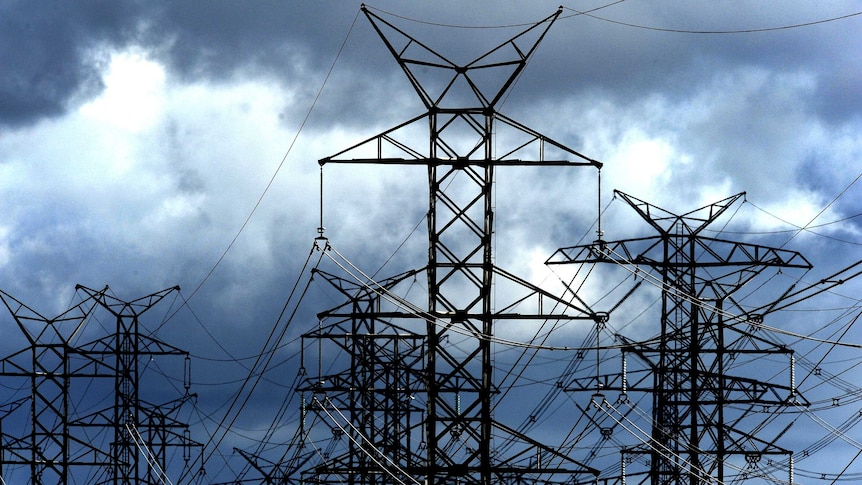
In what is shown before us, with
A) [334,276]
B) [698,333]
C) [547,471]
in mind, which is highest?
[698,333]

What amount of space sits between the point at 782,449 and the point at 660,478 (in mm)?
4033

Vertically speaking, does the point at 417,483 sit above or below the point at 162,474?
below

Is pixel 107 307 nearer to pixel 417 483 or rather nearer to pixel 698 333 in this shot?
pixel 698 333

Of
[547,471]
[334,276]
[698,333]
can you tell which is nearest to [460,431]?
[547,471]

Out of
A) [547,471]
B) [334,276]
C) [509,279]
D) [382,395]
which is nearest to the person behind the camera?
[547,471]

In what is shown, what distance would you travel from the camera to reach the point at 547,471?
100 ft

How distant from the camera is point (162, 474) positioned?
6200cm

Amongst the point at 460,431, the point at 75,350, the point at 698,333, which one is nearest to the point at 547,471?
the point at 460,431

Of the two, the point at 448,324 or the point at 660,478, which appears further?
the point at 660,478

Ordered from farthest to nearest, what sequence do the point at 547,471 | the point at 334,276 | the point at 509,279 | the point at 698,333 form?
the point at 698,333, the point at 334,276, the point at 509,279, the point at 547,471

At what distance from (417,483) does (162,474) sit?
1176 inches

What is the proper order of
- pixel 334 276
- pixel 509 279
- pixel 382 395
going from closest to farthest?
1. pixel 509 279
2. pixel 334 276
3. pixel 382 395

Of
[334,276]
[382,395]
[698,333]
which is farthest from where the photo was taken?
[382,395]

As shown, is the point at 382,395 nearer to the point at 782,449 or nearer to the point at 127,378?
the point at 127,378
